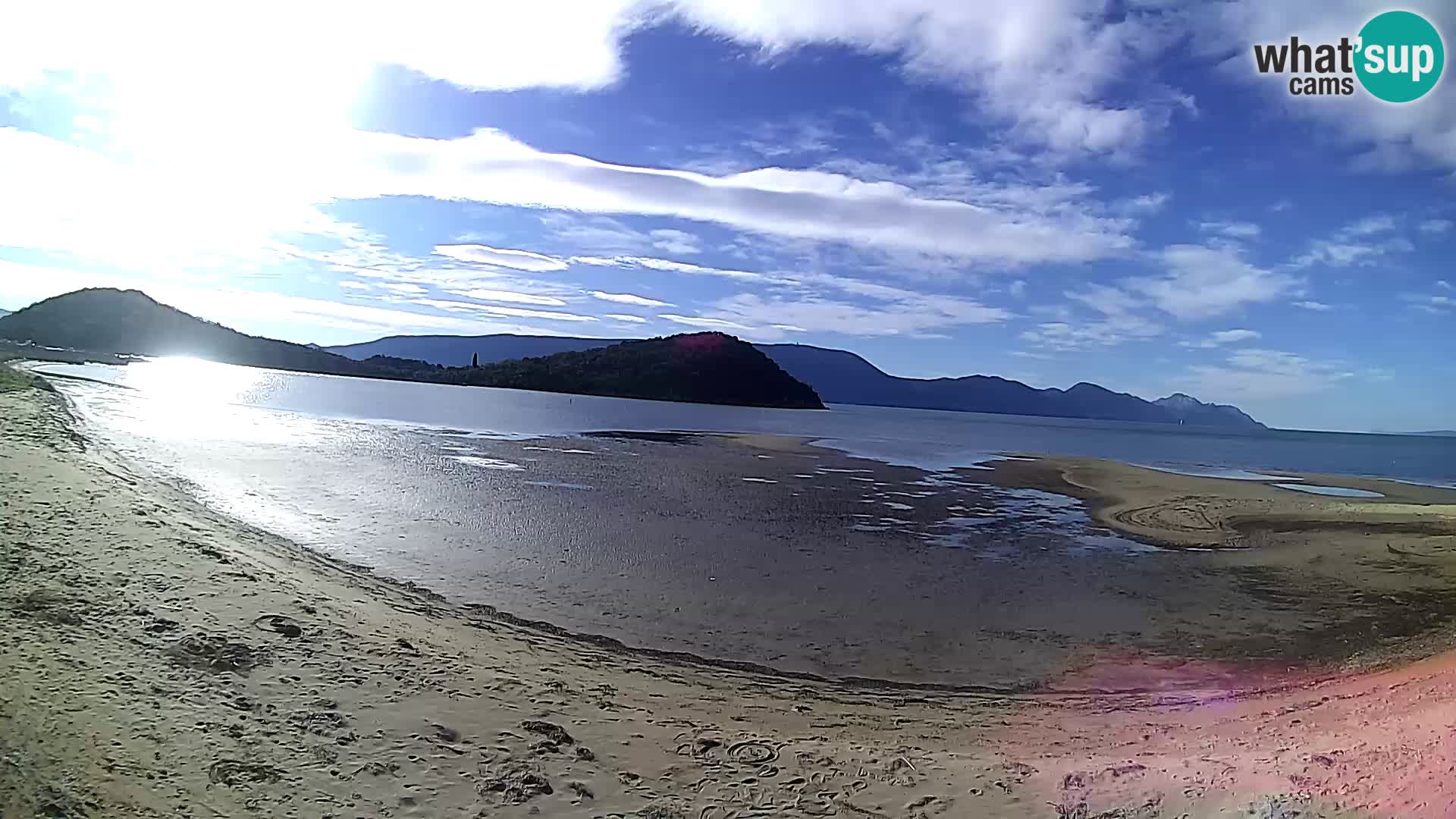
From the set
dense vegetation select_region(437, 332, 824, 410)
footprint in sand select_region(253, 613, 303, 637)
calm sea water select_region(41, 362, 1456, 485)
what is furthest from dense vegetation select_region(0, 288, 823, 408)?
footprint in sand select_region(253, 613, 303, 637)

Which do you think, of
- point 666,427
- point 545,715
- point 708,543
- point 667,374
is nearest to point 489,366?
point 667,374

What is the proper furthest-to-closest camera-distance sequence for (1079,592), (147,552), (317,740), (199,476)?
(199,476) < (1079,592) < (147,552) < (317,740)

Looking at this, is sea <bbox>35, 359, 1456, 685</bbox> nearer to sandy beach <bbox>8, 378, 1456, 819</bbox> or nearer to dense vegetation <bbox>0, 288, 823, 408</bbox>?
sandy beach <bbox>8, 378, 1456, 819</bbox>

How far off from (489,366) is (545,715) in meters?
176

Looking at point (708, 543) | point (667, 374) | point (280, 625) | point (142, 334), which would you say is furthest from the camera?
point (142, 334)

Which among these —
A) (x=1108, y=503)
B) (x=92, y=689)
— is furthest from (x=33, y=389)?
(x=1108, y=503)

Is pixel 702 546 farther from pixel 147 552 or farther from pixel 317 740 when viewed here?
pixel 317 740

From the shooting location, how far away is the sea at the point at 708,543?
38.8ft

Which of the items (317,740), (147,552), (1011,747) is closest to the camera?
(317,740)

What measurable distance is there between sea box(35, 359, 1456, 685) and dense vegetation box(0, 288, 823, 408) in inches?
4423

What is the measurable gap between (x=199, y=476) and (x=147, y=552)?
11.2 m

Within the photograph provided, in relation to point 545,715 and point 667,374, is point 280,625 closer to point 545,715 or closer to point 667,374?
point 545,715

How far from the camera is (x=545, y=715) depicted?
296 inches

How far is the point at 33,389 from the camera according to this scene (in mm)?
31578
